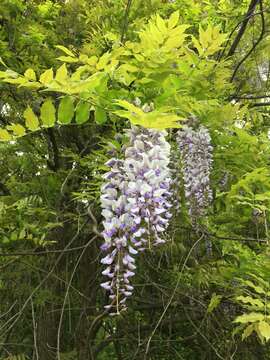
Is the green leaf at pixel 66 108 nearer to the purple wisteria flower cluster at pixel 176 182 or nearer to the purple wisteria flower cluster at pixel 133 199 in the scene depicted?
the purple wisteria flower cluster at pixel 133 199

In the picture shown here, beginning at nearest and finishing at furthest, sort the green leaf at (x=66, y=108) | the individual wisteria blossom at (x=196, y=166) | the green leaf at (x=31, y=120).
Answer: the green leaf at (x=66, y=108) < the green leaf at (x=31, y=120) < the individual wisteria blossom at (x=196, y=166)

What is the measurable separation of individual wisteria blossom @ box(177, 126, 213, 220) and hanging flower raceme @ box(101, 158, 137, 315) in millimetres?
783

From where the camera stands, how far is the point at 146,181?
70.9 inches

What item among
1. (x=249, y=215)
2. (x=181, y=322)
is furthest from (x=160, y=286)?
(x=249, y=215)

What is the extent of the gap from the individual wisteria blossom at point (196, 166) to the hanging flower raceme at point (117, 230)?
783mm

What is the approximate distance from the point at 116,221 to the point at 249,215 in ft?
4.16

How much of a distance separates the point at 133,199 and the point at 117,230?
6.2 inches

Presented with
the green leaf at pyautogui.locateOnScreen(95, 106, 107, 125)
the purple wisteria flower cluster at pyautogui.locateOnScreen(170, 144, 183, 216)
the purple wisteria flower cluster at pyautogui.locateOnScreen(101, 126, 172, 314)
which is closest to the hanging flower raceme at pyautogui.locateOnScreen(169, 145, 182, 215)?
the purple wisteria flower cluster at pyautogui.locateOnScreen(170, 144, 183, 216)

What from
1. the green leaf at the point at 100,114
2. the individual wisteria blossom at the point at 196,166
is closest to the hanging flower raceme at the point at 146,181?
the green leaf at the point at 100,114

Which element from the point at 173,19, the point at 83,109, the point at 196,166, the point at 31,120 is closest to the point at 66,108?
the point at 83,109

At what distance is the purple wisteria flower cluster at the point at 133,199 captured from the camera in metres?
1.78

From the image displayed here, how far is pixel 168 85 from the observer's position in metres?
2.05

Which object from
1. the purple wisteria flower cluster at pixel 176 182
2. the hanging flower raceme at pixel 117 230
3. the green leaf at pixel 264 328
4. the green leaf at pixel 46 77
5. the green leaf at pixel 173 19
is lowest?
the green leaf at pixel 264 328

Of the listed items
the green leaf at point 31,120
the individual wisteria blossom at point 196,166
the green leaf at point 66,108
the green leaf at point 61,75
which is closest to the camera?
the green leaf at point 61,75
